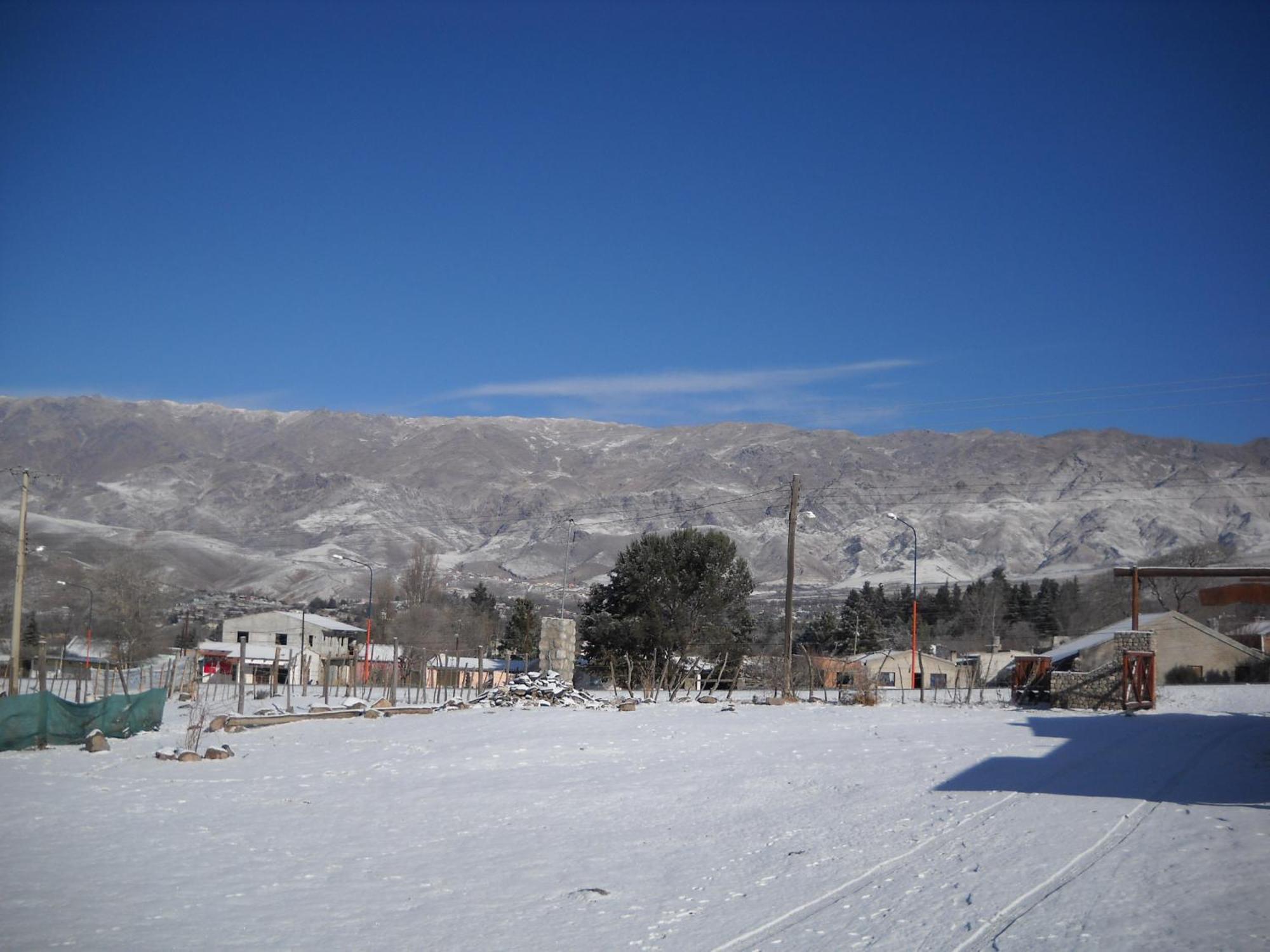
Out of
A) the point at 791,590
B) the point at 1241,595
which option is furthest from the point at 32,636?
the point at 1241,595

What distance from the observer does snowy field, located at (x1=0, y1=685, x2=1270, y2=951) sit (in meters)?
9.39

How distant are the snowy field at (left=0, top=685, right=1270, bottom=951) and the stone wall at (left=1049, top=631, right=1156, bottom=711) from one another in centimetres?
825

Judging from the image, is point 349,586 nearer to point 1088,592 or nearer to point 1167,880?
point 1088,592

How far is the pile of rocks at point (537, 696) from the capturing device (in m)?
33.4

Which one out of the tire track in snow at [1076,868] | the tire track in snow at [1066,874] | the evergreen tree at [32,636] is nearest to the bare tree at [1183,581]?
the tire track in snow at [1076,868]

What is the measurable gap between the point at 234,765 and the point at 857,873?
12969mm

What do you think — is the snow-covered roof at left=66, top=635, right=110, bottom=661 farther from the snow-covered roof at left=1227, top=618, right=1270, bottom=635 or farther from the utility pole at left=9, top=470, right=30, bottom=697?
the snow-covered roof at left=1227, top=618, right=1270, bottom=635

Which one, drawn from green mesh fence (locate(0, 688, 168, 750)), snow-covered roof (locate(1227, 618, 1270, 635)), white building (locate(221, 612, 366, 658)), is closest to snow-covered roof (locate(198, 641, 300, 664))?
white building (locate(221, 612, 366, 658))

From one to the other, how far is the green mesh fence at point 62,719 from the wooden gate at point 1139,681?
24.7 meters

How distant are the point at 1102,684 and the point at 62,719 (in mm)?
26109

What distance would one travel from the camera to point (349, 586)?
161 metres

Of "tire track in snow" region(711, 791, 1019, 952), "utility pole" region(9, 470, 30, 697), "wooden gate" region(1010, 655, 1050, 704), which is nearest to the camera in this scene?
"tire track in snow" region(711, 791, 1019, 952)

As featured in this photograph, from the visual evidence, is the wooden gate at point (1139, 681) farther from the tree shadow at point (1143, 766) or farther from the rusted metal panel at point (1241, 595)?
the tree shadow at point (1143, 766)

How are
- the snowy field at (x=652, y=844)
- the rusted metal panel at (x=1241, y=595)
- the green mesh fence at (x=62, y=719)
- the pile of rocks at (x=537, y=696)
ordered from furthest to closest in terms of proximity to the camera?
the pile of rocks at (x=537, y=696) → the rusted metal panel at (x=1241, y=595) → the green mesh fence at (x=62, y=719) → the snowy field at (x=652, y=844)
